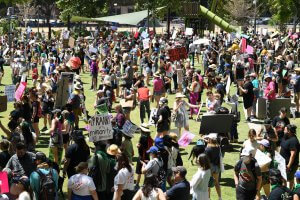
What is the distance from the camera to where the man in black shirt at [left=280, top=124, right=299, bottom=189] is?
1163 cm

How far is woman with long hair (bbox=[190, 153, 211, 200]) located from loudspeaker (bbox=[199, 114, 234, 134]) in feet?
10.3

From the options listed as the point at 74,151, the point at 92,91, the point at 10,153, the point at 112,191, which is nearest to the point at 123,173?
the point at 112,191

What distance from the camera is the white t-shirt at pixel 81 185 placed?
30.9 ft

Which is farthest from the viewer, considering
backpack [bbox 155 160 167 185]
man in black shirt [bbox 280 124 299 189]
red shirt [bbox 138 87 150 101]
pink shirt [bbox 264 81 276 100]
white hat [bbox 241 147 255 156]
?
pink shirt [bbox 264 81 276 100]

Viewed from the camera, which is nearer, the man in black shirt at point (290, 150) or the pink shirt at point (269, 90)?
the man in black shirt at point (290, 150)

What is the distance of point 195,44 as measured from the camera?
3372cm

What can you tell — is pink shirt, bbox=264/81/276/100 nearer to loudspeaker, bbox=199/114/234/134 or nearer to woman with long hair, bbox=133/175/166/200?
loudspeaker, bbox=199/114/234/134

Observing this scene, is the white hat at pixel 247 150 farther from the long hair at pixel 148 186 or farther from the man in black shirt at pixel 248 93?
the man in black shirt at pixel 248 93

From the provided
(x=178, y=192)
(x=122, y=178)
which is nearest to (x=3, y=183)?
(x=122, y=178)

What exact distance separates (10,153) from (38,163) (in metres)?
1.43

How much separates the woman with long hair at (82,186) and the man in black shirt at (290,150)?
4.06 metres

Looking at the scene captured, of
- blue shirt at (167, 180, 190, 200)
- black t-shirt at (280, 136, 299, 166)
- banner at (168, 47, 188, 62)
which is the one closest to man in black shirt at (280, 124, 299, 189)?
black t-shirt at (280, 136, 299, 166)

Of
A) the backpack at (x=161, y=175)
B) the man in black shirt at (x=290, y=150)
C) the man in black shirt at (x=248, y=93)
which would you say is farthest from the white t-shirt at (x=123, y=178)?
the man in black shirt at (x=248, y=93)

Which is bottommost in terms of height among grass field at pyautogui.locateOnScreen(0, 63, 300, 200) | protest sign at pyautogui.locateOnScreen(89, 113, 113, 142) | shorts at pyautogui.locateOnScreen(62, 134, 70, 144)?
grass field at pyautogui.locateOnScreen(0, 63, 300, 200)
